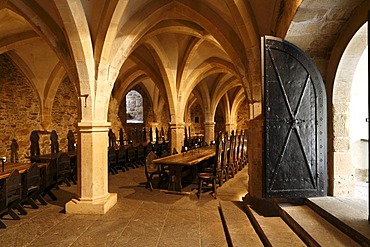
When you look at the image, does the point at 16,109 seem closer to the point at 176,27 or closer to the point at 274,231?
the point at 176,27

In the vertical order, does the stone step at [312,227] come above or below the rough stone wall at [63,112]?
below

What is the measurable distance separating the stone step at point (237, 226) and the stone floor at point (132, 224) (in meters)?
0.13

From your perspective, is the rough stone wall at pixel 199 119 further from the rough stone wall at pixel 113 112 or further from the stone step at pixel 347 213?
the stone step at pixel 347 213

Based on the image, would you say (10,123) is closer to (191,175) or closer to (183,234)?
(191,175)

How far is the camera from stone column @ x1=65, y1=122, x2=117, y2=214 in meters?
4.40

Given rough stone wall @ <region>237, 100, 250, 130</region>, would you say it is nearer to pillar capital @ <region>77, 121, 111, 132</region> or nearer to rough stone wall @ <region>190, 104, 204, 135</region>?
rough stone wall @ <region>190, 104, 204, 135</region>

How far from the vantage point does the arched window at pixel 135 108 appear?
15.6 metres

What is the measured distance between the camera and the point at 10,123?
859 centimetres

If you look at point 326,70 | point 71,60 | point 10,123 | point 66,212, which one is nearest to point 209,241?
point 66,212

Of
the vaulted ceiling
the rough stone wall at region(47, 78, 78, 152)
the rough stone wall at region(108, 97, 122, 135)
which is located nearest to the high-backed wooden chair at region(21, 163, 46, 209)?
the vaulted ceiling

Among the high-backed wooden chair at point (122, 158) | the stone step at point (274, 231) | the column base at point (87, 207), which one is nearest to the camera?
the stone step at point (274, 231)

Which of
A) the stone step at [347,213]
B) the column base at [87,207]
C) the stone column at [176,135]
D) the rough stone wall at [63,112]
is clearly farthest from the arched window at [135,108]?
the stone step at [347,213]

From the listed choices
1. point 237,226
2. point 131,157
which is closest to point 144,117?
point 131,157

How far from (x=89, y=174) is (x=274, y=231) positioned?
3004 mm
